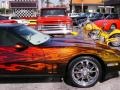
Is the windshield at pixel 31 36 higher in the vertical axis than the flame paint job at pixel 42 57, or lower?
higher

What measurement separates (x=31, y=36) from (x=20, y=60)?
68 centimetres

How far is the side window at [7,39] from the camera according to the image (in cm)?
713

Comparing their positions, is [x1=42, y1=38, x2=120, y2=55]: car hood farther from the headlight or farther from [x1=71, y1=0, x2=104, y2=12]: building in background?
[x1=71, y1=0, x2=104, y2=12]: building in background

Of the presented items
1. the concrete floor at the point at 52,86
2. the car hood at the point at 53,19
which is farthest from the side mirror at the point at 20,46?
the car hood at the point at 53,19

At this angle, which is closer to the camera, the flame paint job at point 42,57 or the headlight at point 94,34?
the flame paint job at point 42,57

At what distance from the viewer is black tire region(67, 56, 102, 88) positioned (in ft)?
23.1

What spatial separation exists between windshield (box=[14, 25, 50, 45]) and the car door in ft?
0.55

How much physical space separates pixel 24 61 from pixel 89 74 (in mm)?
1380

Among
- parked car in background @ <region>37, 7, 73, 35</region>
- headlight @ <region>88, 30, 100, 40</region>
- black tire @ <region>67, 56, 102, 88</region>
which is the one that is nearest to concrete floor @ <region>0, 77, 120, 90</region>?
black tire @ <region>67, 56, 102, 88</region>

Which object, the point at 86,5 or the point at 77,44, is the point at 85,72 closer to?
the point at 77,44

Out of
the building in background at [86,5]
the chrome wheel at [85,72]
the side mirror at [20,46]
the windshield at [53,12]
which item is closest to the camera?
the side mirror at [20,46]

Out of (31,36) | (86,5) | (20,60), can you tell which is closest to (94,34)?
(31,36)

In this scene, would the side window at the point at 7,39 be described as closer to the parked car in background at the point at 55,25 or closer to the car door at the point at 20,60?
the car door at the point at 20,60

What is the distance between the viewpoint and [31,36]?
7.43 metres
